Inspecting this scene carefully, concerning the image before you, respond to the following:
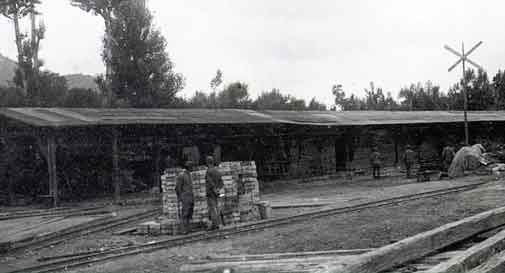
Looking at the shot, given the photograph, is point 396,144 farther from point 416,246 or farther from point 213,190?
point 416,246

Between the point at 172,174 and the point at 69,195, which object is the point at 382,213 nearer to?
the point at 172,174

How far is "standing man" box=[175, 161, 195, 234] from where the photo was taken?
11.3 meters

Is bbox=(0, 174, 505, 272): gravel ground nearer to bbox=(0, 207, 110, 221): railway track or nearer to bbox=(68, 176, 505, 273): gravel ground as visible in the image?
bbox=(68, 176, 505, 273): gravel ground

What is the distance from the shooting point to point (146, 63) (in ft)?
131

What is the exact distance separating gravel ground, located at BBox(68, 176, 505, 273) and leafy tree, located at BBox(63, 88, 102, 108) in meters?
29.7

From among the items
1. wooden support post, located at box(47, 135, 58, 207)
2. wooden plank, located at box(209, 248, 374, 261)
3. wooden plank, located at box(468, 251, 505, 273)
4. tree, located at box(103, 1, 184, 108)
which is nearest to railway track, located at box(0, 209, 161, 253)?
wooden support post, located at box(47, 135, 58, 207)

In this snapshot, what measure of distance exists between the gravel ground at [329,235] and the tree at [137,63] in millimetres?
28383

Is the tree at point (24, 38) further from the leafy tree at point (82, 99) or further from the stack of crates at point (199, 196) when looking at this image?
the stack of crates at point (199, 196)

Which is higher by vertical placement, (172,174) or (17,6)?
(17,6)

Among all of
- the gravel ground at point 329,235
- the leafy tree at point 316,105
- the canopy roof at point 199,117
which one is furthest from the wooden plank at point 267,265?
the leafy tree at point 316,105

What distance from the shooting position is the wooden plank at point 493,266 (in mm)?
4961

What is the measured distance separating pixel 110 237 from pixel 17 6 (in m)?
28.9

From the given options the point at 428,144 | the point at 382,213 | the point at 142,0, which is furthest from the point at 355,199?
the point at 142,0

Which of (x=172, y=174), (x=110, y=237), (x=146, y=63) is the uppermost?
(x=146, y=63)
